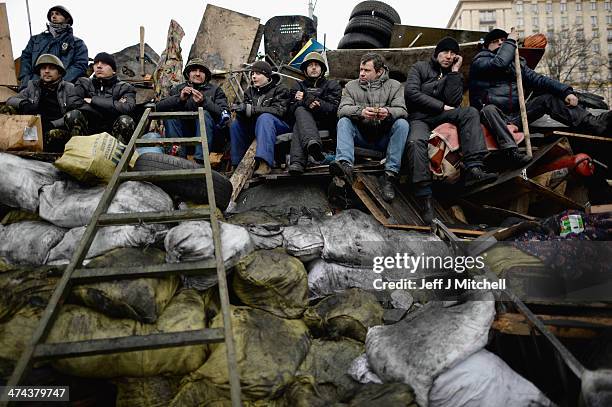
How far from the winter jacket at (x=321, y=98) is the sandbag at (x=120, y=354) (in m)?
2.54

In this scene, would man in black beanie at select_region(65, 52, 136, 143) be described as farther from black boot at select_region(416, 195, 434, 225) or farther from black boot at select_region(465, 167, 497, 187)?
black boot at select_region(465, 167, 497, 187)

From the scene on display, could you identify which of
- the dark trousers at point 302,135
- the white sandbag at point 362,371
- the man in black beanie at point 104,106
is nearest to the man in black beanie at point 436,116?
the dark trousers at point 302,135

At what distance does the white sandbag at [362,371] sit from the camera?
1994 millimetres

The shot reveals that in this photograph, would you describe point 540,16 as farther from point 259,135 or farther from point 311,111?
point 259,135

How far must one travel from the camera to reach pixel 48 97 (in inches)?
149

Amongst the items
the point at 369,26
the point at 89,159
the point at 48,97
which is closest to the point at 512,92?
the point at 369,26

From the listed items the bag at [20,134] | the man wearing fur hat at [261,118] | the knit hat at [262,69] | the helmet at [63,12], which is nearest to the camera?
the bag at [20,134]

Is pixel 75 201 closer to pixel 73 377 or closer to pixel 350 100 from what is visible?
pixel 73 377

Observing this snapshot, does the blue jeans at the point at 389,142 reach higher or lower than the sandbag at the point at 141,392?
higher

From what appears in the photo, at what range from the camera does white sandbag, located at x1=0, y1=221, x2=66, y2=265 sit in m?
2.43

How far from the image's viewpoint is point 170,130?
4004 millimetres

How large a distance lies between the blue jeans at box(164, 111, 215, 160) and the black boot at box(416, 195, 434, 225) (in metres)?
2.25

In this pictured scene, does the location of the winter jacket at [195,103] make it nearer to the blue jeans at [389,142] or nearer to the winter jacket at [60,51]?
the blue jeans at [389,142]

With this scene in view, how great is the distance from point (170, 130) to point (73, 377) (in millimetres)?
2718
